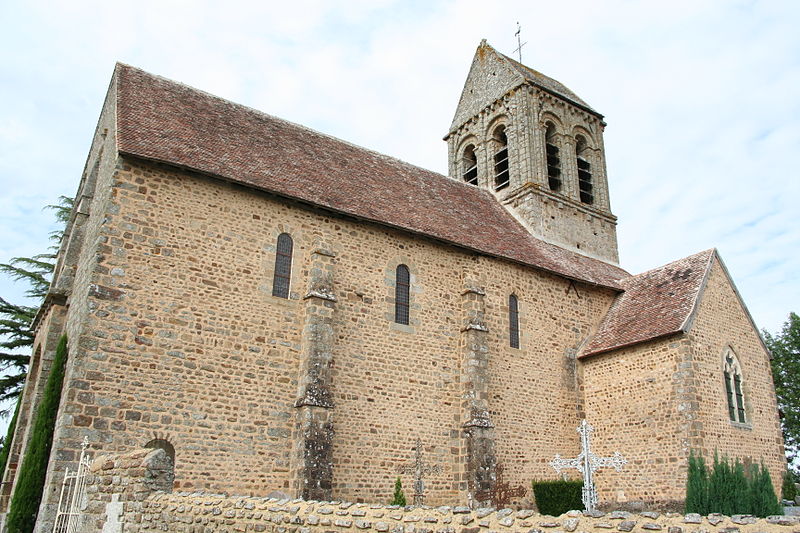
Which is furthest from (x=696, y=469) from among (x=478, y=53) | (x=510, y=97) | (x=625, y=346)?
(x=478, y=53)

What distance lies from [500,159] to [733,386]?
12.3 m

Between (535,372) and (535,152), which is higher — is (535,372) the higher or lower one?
the lower one

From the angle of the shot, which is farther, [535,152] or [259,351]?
[535,152]

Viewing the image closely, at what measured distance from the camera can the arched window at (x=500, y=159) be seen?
80.4ft

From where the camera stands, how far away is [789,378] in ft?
94.6

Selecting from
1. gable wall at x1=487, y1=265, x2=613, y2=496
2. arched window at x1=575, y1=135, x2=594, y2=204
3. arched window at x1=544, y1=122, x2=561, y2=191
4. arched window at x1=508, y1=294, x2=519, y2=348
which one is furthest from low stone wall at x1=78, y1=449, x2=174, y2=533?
arched window at x1=575, y1=135, x2=594, y2=204

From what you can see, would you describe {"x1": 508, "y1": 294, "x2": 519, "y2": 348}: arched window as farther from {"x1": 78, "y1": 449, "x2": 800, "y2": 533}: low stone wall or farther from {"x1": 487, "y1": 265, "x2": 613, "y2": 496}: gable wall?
{"x1": 78, "y1": 449, "x2": 800, "y2": 533}: low stone wall

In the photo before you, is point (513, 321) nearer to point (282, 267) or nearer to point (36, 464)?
point (282, 267)

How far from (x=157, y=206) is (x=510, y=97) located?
631 inches

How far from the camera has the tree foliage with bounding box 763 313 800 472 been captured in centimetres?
2828

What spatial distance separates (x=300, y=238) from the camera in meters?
14.7

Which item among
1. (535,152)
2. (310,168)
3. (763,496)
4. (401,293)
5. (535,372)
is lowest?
Result: (763,496)

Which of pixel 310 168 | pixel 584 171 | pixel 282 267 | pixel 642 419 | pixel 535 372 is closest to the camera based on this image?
pixel 282 267

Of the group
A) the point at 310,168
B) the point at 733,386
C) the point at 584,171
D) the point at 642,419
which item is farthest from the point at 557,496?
the point at 584,171
